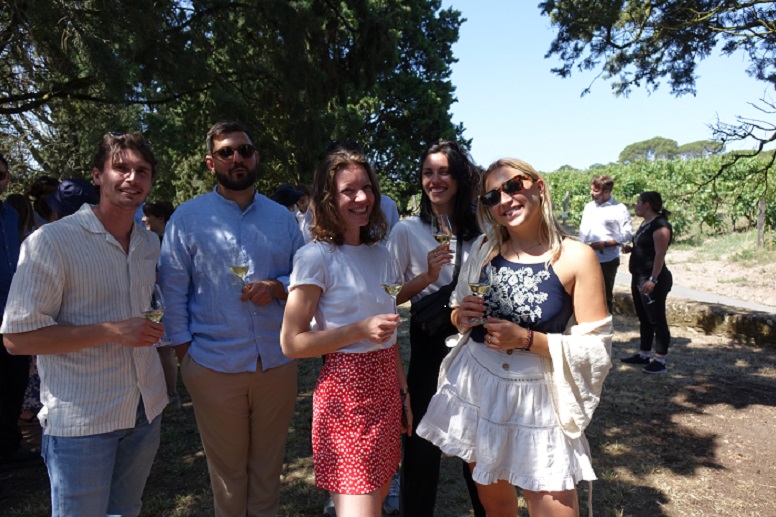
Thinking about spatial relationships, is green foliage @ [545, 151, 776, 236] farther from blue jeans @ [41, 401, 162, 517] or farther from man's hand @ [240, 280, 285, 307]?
blue jeans @ [41, 401, 162, 517]

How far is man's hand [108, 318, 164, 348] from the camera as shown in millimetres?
2082

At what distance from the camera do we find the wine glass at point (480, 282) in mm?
2279

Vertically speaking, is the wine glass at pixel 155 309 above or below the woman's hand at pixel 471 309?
above

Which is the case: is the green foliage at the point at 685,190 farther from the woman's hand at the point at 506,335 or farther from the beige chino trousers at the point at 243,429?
the beige chino trousers at the point at 243,429

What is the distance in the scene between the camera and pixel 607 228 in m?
7.99

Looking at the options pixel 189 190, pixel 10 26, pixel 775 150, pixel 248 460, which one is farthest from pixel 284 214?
pixel 189 190

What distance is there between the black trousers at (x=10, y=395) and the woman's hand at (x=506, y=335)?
162 inches

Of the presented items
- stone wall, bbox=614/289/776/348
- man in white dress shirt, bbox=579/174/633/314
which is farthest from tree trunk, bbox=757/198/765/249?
man in white dress shirt, bbox=579/174/633/314

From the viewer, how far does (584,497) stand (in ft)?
12.2

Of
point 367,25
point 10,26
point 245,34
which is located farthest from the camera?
point 367,25

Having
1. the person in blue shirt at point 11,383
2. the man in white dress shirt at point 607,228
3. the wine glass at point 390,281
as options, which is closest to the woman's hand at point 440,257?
the wine glass at point 390,281

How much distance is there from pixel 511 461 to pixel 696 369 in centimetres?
563

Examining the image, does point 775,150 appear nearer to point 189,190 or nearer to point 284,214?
point 284,214

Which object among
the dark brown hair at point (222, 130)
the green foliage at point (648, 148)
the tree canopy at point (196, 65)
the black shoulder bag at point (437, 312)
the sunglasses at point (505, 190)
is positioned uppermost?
the green foliage at point (648, 148)
